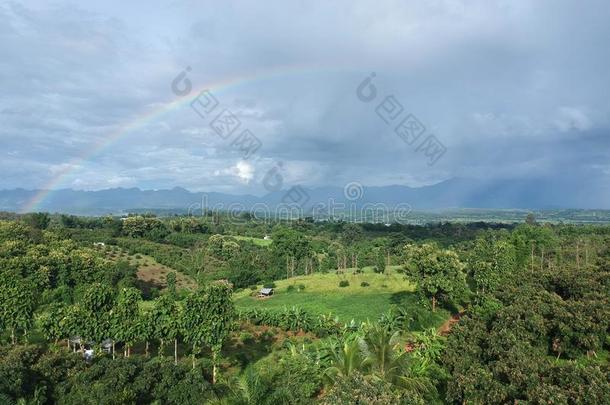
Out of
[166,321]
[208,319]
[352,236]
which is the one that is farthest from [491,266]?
[352,236]

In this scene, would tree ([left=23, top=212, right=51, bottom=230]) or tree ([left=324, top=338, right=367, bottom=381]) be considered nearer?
tree ([left=324, top=338, right=367, bottom=381])

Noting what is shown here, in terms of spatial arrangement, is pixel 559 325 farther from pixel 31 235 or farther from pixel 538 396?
pixel 31 235

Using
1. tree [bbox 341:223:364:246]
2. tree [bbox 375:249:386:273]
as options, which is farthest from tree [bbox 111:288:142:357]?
tree [bbox 341:223:364:246]

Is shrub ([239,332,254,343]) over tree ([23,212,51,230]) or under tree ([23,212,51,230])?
under

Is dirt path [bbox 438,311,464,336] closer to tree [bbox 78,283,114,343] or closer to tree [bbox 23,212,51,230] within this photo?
tree [bbox 78,283,114,343]

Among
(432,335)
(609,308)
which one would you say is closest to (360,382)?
(432,335)

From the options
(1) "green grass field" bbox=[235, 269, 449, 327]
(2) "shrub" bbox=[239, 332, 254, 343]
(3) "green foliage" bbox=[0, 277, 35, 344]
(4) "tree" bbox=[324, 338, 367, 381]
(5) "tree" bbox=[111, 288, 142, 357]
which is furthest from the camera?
(1) "green grass field" bbox=[235, 269, 449, 327]

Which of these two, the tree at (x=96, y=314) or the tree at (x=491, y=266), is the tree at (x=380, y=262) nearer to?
the tree at (x=491, y=266)
